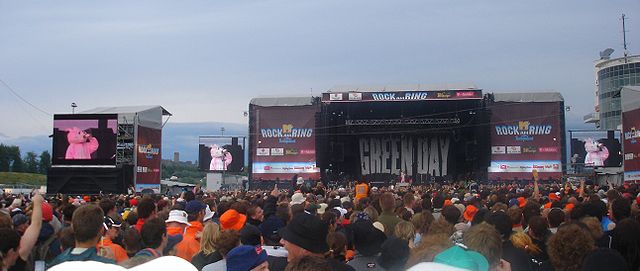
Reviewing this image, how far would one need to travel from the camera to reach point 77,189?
2356 centimetres

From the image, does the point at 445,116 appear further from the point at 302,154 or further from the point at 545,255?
the point at 545,255

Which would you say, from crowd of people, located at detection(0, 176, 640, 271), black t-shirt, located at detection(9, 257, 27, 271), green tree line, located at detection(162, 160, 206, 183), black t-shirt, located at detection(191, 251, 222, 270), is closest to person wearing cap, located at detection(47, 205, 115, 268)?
crowd of people, located at detection(0, 176, 640, 271)

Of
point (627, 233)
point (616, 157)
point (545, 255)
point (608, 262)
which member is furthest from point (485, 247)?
point (616, 157)

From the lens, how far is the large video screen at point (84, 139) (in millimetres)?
23500

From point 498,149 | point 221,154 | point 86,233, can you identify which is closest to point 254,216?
point 86,233

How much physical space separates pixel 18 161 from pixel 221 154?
5036cm

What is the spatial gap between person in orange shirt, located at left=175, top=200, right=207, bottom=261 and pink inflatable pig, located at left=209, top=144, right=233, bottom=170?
31.0m

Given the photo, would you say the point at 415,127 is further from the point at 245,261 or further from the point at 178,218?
the point at 245,261

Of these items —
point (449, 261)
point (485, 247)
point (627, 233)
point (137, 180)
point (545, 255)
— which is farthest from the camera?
point (137, 180)

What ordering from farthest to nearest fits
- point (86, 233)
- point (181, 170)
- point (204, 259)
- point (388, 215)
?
point (181, 170) → point (388, 215) → point (204, 259) → point (86, 233)

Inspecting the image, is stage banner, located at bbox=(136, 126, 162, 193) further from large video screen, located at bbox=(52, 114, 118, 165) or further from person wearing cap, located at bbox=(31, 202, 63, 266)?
person wearing cap, located at bbox=(31, 202, 63, 266)

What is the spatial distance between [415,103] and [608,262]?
29.6 metres

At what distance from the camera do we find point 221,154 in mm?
38250

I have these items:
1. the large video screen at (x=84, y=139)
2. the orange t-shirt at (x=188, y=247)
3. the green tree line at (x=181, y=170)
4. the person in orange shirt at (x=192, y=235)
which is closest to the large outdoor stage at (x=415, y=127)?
the large video screen at (x=84, y=139)
